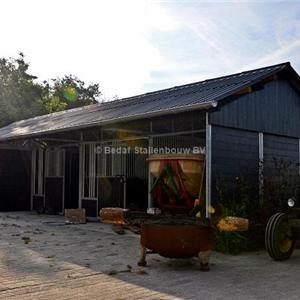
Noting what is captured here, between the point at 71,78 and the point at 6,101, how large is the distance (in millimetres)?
17804

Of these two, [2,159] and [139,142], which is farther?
[2,159]

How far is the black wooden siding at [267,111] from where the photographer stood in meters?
10.0

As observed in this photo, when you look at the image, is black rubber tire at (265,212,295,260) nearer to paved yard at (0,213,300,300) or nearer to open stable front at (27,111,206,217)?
paved yard at (0,213,300,300)

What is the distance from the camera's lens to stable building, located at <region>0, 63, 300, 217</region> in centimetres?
980

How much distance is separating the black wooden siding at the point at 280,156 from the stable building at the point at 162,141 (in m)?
0.03

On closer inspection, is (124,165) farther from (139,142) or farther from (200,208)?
(200,208)

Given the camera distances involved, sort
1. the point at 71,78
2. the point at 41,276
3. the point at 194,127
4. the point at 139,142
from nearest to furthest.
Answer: the point at 41,276, the point at 194,127, the point at 139,142, the point at 71,78

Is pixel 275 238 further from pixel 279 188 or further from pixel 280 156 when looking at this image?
pixel 280 156

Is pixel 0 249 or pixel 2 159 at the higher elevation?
pixel 2 159

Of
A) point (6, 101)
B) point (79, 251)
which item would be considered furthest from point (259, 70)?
point (6, 101)

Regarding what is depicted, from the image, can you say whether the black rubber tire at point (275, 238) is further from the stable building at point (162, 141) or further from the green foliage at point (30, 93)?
the green foliage at point (30, 93)

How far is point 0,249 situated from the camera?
839 centimetres

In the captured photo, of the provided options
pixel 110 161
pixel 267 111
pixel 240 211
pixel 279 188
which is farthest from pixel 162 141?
pixel 240 211

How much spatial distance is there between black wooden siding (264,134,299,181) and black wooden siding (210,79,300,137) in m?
0.20
